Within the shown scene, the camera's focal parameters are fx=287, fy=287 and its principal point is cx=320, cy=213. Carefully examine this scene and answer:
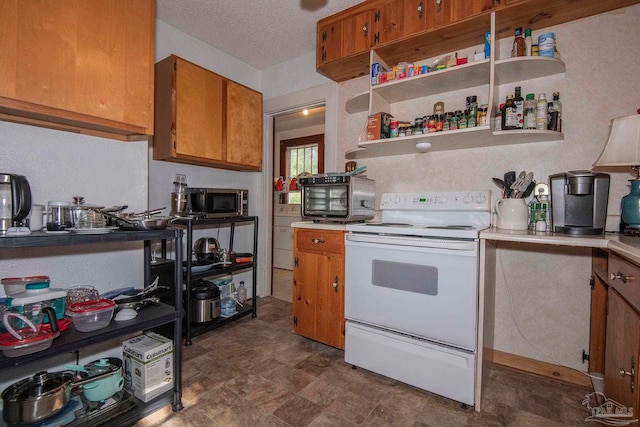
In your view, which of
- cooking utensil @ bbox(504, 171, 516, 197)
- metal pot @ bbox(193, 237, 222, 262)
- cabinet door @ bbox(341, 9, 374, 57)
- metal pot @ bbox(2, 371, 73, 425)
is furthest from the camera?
metal pot @ bbox(193, 237, 222, 262)

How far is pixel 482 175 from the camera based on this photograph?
79.8 inches

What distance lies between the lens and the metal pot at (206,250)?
8.54ft

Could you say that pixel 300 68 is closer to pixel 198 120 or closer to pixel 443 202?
pixel 198 120

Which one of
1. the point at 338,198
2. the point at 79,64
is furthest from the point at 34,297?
the point at 338,198

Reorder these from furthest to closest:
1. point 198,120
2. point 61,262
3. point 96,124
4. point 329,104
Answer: point 329,104
point 198,120
point 61,262
point 96,124

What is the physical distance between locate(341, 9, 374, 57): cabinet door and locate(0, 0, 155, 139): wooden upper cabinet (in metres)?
1.32

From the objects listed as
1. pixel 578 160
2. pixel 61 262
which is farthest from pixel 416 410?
pixel 61 262

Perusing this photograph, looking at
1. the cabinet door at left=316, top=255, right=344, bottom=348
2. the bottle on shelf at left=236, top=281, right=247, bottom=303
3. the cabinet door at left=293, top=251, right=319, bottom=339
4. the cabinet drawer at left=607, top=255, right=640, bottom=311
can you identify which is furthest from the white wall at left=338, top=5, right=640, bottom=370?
the bottle on shelf at left=236, top=281, right=247, bottom=303

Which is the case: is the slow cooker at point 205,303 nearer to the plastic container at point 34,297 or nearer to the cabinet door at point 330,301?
the cabinet door at point 330,301

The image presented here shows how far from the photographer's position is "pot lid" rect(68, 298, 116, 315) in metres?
1.24

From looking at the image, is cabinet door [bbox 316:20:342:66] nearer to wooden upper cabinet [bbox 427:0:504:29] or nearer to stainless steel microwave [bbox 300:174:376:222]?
wooden upper cabinet [bbox 427:0:504:29]

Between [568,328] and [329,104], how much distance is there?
249 cm

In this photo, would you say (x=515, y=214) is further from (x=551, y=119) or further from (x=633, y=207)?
(x=551, y=119)

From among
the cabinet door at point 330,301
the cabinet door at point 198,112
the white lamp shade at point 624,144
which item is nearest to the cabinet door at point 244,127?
the cabinet door at point 198,112
